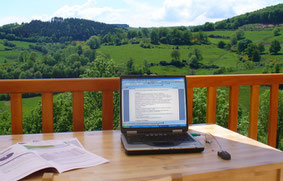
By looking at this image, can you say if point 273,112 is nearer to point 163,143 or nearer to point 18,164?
point 163,143

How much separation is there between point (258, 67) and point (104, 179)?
510 inches

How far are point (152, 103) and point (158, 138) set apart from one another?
174 mm

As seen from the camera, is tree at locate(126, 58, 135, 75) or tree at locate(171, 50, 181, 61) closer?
tree at locate(126, 58, 135, 75)

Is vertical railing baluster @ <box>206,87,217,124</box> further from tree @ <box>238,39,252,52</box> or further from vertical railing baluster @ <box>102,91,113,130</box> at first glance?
tree @ <box>238,39,252,52</box>

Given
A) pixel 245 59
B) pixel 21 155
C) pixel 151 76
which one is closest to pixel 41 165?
pixel 21 155

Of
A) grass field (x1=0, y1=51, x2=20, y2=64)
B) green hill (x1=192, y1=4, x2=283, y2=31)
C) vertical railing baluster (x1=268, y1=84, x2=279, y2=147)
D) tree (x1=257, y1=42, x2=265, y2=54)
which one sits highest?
green hill (x1=192, y1=4, x2=283, y2=31)

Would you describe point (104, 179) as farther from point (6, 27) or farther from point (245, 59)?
point (245, 59)

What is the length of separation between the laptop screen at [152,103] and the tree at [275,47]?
13.6 metres

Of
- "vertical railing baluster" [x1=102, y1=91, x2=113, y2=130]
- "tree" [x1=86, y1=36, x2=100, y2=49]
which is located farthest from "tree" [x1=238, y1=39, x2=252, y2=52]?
"vertical railing baluster" [x1=102, y1=91, x2=113, y2=130]

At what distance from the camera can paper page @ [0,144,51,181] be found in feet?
2.80

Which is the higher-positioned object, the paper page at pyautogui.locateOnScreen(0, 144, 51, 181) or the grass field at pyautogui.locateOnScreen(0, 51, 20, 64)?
the grass field at pyautogui.locateOnScreen(0, 51, 20, 64)

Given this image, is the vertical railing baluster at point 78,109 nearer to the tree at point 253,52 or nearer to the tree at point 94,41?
the tree at point 94,41

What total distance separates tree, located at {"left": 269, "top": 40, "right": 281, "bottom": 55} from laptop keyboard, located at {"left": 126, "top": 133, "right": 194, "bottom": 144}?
44.8 ft

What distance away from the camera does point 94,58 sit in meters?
13.3
